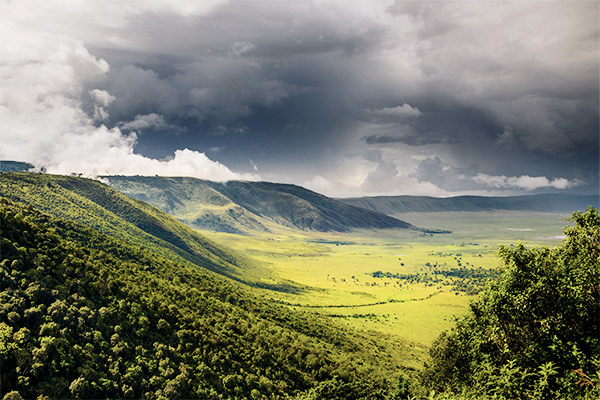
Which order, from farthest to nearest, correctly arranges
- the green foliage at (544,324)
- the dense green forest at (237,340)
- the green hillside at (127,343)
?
the green hillside at (127,343) < the dense green forest at (237,340) < the green foliage at (544,324)

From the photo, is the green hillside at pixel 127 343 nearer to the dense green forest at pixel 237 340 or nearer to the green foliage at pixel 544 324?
the dense green forest at pixel 237 340

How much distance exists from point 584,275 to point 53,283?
309 feet

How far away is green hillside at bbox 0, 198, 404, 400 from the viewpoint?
60.5m

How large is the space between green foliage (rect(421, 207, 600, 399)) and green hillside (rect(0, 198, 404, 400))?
40.2m

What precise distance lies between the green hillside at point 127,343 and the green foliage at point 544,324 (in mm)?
40202

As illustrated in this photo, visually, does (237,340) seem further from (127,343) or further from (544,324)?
(544,324)

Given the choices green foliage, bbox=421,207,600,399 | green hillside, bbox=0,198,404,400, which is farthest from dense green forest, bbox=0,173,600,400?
green hillside, bbox=0,198,404,400

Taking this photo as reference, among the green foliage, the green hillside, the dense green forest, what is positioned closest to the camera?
the green foliage

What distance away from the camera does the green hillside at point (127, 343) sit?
6053 cm

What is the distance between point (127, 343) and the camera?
73562 mm

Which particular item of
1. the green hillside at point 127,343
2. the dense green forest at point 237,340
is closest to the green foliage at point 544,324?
the dense green forest at point 237,340

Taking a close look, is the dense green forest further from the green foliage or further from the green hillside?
the green hillside

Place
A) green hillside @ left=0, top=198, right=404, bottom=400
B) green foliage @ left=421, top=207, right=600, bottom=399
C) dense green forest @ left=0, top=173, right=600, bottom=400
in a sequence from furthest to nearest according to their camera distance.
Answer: green hillside @ left=0, top=198, right=404, bottom=400 < dense green forest @ left=0, top=173, right=600, bottom=400 < green foliage @ left=421, top=207, right=600, bottom=399

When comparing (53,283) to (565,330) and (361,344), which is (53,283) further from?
(361,344)
